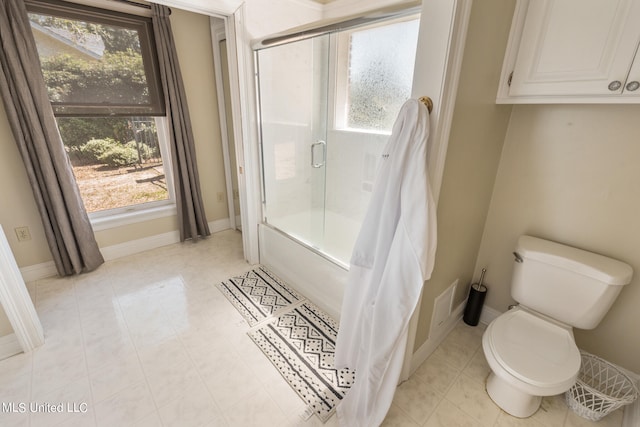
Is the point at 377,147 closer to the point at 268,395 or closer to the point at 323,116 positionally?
the point at 323,116

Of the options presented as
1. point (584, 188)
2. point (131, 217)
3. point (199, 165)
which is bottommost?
point (131, 217)

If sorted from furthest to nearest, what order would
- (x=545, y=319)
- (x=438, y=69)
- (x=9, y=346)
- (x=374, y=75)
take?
(x=374, y=75) < (x=9, y=346) < (x=545, y=319) < (x=438, y=69)

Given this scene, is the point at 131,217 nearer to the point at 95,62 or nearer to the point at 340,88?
the point at 95,62

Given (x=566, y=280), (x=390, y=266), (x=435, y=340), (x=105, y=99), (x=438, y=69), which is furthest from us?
(x=105, y=99)

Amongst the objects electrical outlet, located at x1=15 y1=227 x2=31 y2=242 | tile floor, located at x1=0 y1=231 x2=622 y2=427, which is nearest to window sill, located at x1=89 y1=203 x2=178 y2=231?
electrical outlet, located at x1=15 y1=227 x2=31 y2=242

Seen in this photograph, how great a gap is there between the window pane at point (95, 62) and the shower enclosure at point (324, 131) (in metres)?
1.11

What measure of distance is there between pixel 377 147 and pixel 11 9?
2559mm

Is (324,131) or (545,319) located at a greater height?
(324,131)

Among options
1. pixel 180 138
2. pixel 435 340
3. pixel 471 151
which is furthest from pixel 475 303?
pixel 180 138

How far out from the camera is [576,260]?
4.52ft

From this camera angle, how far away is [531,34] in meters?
1.27

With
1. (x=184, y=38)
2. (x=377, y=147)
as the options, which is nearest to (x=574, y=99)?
(x=377, y=147)

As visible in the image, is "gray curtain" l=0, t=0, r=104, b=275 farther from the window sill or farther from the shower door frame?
the shower door frame

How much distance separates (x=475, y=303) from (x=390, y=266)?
44.0 inches
